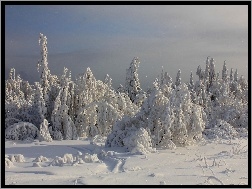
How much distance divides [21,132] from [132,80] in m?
10.2

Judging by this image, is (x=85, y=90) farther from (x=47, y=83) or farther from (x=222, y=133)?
(x=222, y=133)

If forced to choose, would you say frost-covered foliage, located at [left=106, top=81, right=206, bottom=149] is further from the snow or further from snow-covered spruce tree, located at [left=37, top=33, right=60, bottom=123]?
snow-covered spruce tree, located at [left=37, top=33, right=60, bottom=123]

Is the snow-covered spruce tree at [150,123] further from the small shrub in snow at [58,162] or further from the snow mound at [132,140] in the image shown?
the small shrub in snow at [58,162]

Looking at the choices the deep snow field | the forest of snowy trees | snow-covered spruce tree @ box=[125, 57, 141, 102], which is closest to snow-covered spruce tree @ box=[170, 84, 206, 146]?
the forest of snowy trees

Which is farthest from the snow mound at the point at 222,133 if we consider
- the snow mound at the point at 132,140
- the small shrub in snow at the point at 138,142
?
the small shrub in snow at the point at 138,142

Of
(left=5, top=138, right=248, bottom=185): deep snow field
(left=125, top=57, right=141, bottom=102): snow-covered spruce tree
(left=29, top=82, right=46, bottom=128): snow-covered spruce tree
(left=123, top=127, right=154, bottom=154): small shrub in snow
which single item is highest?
(left=125, top=57, right=141, bottom=102): snow-covered spruce tree

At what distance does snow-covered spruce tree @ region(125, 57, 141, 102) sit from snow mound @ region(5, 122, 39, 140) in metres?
9.65

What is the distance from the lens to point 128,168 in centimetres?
778

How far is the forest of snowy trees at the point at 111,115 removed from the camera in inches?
449

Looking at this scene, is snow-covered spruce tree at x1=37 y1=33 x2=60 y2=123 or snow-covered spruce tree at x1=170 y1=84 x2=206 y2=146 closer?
snow-covered spruce tree at x1=170 y1=84 x2=206 y2=146

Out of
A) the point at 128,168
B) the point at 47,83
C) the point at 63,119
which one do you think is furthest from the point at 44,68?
the point at 128,168

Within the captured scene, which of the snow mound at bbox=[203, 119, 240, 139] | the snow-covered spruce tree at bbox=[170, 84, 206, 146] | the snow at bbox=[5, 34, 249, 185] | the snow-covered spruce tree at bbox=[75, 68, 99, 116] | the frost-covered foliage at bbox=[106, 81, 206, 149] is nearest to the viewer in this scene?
the snow at bbox=[5, 34, 249, 185]

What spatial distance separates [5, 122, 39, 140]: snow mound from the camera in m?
13.3

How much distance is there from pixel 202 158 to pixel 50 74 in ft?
35.0
